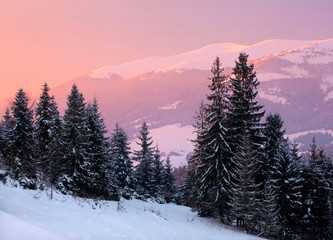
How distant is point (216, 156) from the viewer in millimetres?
23781

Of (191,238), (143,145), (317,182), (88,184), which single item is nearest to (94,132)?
(88,184)

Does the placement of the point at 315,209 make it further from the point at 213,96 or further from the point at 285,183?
the point at 213,96

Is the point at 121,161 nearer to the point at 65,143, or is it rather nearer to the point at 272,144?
the point at 65,143

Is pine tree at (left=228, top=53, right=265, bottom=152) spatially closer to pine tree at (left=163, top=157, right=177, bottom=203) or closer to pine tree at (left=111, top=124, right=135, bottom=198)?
pine tree at (left=111, top=124, right=135, bottom=198)

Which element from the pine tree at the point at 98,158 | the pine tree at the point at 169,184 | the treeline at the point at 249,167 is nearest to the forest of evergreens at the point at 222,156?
the treeline at the point at 249,167

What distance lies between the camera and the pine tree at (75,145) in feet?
82.3

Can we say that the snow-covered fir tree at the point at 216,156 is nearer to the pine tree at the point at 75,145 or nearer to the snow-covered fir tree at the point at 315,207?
the snow-covered fir tree at the point at 315,207

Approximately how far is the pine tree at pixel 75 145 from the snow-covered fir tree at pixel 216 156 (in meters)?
11.5

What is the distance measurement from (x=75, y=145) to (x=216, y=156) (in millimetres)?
13679

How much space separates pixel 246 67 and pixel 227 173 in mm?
10078

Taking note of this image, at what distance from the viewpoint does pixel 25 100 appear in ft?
82.5

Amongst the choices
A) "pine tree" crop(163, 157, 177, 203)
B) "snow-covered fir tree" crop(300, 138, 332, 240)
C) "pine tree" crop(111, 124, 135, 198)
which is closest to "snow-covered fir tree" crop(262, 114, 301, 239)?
"snow-covered fir tree" crop(300, 138, 332, 240)

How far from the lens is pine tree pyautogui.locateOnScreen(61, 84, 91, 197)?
25094 millimetres

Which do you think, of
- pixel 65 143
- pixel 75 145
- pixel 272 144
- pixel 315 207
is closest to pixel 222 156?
pixel 272 144
